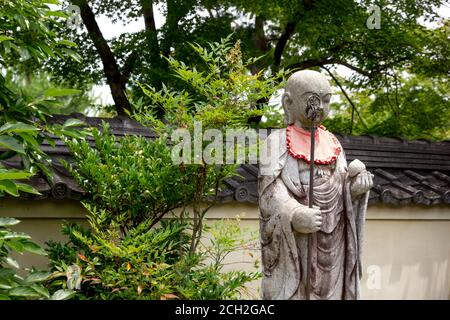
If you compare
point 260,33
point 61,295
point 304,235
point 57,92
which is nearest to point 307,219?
point 304,235

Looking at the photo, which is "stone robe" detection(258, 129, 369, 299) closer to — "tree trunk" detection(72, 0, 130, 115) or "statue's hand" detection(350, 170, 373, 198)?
"statue's hand" detection(350, 170, 373, 198)

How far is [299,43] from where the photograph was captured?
15539mm

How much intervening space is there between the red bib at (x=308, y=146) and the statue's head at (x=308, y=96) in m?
0.10

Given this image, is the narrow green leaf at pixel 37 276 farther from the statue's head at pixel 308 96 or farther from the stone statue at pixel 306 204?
the statue's head at pixel 308 96

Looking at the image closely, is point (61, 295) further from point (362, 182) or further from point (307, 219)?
point (362, 182)

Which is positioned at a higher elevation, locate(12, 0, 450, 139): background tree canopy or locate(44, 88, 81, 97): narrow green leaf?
locate(12, 0, 450, 139): background tree canopy

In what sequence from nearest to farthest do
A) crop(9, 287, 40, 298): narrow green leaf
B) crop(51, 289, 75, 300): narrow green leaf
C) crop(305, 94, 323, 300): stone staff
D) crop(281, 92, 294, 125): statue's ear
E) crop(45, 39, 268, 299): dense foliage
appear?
1. crop(9, 287, 40, 298): narrow green leaf
2. crop(305, 94, 323, 300): stone staff
3. crop(51, 289, 75, 300): narrow green leaf
4. crop(281, 92, 294, 125): statue's ear
5. crop(45, 39, 268, 299): dense foliage

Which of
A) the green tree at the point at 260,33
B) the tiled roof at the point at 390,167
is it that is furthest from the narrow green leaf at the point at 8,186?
the green tree at the point at 260,33

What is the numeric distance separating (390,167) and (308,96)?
5.00m

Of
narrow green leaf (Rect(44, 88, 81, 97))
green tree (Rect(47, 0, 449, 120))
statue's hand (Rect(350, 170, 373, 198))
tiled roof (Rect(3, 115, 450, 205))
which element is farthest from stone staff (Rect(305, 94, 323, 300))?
green tree (Rect(47, 0, 449, 120))

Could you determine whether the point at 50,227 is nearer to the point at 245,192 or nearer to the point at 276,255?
the point at 245,192

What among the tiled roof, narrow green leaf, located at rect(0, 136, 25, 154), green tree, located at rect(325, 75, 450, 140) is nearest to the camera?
narrow green leaf, located at rect(0, 136, 25, 154)

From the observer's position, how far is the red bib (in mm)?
5434

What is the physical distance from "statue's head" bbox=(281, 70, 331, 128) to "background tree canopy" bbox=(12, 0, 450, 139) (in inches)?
267
